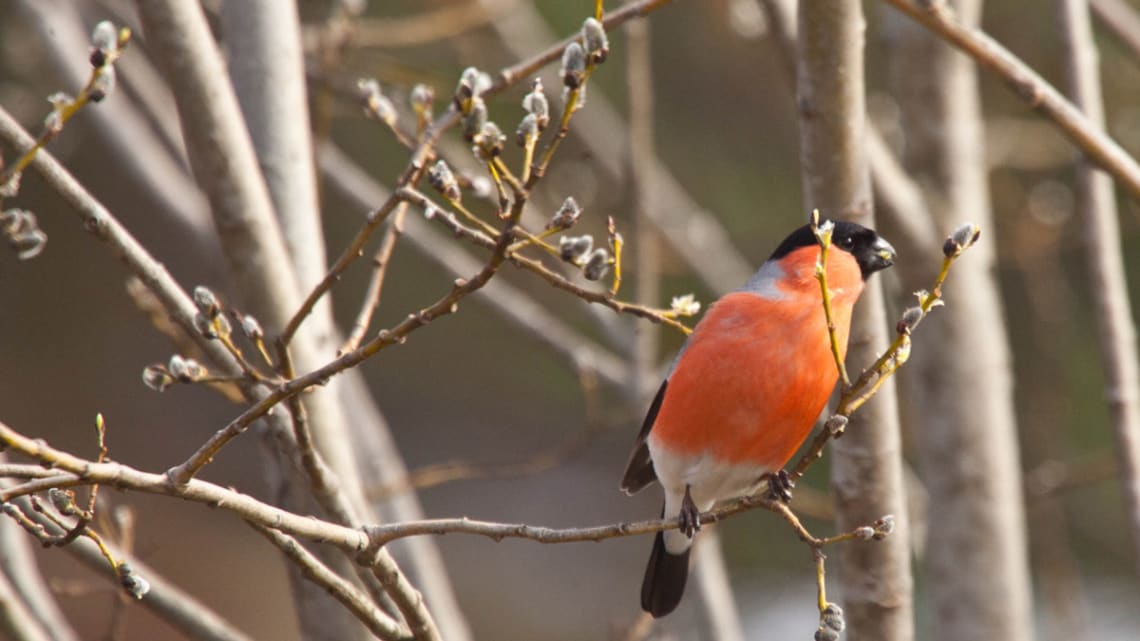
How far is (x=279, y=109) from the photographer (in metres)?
2.78

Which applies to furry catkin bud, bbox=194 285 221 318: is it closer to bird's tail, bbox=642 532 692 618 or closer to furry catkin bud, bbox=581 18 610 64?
furry catkin bud, bbox=581 18 610 64

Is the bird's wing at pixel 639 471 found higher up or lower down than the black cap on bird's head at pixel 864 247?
lower down

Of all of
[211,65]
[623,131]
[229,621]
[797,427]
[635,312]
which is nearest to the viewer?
[635,312]

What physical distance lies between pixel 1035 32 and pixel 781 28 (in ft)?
12.5

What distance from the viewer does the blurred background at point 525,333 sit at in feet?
15.4

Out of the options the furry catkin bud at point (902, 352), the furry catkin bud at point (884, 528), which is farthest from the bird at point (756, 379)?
the furry catkin bud at point (902, 352)

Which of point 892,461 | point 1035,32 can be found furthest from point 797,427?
point 1035,32

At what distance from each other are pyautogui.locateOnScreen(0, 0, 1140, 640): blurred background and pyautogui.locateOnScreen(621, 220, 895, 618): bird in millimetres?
469

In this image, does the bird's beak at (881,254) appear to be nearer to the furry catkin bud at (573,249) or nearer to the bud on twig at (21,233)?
the furry catkin bud at (573,249)

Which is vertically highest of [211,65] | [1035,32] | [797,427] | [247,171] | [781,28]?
[1035,32]

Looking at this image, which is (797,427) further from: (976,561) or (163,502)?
(163,502)

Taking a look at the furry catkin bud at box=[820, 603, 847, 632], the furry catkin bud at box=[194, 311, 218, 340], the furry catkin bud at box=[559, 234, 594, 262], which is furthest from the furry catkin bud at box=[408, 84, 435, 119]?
the furry catkin bud at box=[820, 603, 847, 632]

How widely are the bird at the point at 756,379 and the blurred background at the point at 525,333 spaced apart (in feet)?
1.54

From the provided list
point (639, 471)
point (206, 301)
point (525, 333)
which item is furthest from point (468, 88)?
point (525, 333)
